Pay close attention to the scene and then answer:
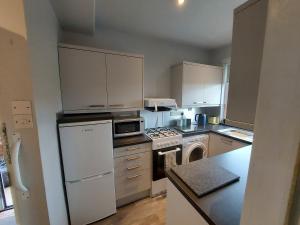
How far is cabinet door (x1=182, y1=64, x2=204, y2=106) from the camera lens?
2410mm

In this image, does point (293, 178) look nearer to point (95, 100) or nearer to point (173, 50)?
point (95, 100)

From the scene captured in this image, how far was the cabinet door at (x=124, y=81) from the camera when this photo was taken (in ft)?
6.10

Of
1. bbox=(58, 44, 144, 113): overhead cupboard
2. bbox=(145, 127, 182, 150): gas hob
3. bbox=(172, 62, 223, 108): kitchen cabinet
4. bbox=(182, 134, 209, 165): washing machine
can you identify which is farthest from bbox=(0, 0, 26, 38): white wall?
bbox=(182, 134, 209, 165): washing machine

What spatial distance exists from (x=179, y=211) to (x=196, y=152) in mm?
1788

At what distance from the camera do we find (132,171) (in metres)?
1.90

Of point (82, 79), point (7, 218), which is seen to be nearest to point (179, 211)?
point (82, 79)

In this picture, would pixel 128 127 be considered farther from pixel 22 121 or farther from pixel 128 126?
pixel 22 121

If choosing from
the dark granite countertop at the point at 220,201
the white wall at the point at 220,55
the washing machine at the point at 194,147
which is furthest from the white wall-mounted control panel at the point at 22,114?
the white wall at the point at 220,55

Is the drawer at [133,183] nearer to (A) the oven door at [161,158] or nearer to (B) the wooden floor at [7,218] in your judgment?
(A) the oven door at [161,158]

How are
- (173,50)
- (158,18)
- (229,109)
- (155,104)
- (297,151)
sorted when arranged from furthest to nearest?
(173,50) < (155,104) < (158,18) < (229,109) < (297,151)

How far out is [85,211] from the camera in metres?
1.62

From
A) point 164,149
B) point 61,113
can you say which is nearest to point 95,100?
point 61,113

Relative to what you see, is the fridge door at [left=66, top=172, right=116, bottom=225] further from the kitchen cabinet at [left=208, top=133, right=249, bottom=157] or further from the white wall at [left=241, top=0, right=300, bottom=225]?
the kitchen cabinet at [left=208, top=133, right=249, bottom=157]

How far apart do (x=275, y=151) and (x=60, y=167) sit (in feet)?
5.63
